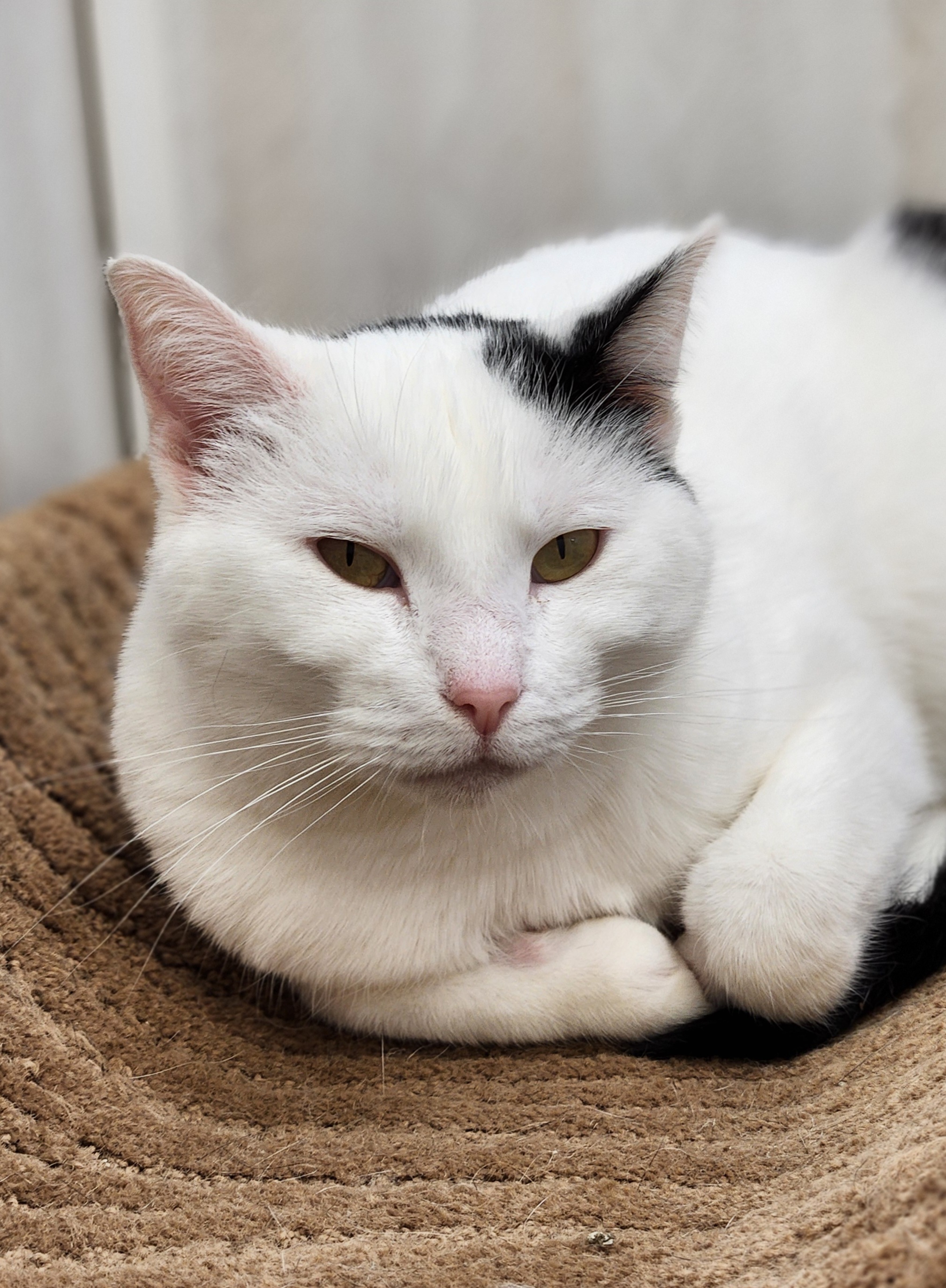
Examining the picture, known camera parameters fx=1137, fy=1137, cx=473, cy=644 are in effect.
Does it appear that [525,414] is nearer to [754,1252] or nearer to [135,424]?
[754,1252]

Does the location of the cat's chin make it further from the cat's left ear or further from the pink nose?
the cat's left ear

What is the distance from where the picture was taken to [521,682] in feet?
2.46

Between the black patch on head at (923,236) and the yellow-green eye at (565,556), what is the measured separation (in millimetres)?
861

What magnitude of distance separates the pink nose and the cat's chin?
1.4 inches

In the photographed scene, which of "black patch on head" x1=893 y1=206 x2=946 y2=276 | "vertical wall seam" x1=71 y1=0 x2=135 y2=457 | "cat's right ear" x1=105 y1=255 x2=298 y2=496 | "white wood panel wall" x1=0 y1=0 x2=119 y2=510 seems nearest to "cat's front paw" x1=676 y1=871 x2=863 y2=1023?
"cat's right ear" x1=105 y1=255 x2=298 y2=496

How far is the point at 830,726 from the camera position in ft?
A: 3.53

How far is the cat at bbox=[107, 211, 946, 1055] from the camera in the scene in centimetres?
79

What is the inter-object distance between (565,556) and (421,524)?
122 millimetres

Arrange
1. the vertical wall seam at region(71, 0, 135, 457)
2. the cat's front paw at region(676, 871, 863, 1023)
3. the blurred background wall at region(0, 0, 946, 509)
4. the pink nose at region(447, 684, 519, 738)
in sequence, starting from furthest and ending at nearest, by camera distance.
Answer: the vertical wall seam at region(71, 0, 135, 457)
the blurred background wall at region(0, 0, 946, 509)
the cat's front paw at region(676, 871, 863, 1023)
the pink nose at region(447, 684, 519, 738)

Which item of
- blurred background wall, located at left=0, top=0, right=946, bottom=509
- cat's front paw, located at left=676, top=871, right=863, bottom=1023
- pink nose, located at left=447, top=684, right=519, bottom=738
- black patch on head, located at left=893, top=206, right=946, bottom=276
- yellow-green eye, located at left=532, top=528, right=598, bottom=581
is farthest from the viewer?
blurred background wall, located at left=0, top=0, right=946, bottom=509

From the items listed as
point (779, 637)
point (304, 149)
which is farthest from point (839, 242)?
point (779, 637)

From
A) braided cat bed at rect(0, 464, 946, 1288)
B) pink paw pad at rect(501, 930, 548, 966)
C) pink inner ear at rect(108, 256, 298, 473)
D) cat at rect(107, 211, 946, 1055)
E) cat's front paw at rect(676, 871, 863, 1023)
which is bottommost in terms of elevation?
braided cat bed at rect(0, 464, 946, 1288)

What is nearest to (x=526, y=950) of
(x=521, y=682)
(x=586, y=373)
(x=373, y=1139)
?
(x=373, y=1139)

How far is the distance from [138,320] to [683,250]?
1.34ft
